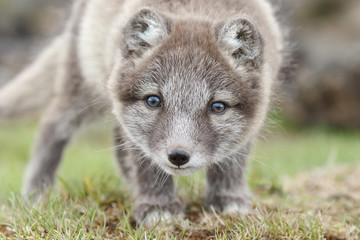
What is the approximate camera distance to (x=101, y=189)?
460 cm

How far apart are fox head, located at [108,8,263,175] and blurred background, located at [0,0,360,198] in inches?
64.1

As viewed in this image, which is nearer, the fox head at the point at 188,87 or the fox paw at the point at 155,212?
the fox head at the point at 188,87

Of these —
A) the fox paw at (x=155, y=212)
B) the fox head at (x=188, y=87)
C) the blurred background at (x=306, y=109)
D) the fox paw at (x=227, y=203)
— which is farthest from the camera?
the blurred background at (x=306, y=109)

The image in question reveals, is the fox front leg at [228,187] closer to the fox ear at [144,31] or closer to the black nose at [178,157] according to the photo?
the black nose at [178,157]

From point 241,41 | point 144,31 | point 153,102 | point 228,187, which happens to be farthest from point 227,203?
point 144,31

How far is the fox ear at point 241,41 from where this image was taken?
12.3 feet

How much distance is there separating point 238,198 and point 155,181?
77 cm

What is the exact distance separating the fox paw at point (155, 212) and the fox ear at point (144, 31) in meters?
1.29

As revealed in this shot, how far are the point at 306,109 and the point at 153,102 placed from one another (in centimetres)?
951

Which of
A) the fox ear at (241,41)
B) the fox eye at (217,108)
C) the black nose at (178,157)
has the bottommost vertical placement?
the black nose at (178,157)

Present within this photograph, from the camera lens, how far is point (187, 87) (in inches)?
144

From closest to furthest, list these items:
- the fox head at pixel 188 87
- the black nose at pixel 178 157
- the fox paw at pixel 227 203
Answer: the black nose at pixel 178 157, the fox head at pixel 188 87, the fox paw at pixel 227 203

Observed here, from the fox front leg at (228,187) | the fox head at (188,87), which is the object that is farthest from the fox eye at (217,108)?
the fox front leg at (228,187)

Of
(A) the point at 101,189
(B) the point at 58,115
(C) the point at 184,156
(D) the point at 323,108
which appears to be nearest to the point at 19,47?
(D) the point at 323,108
